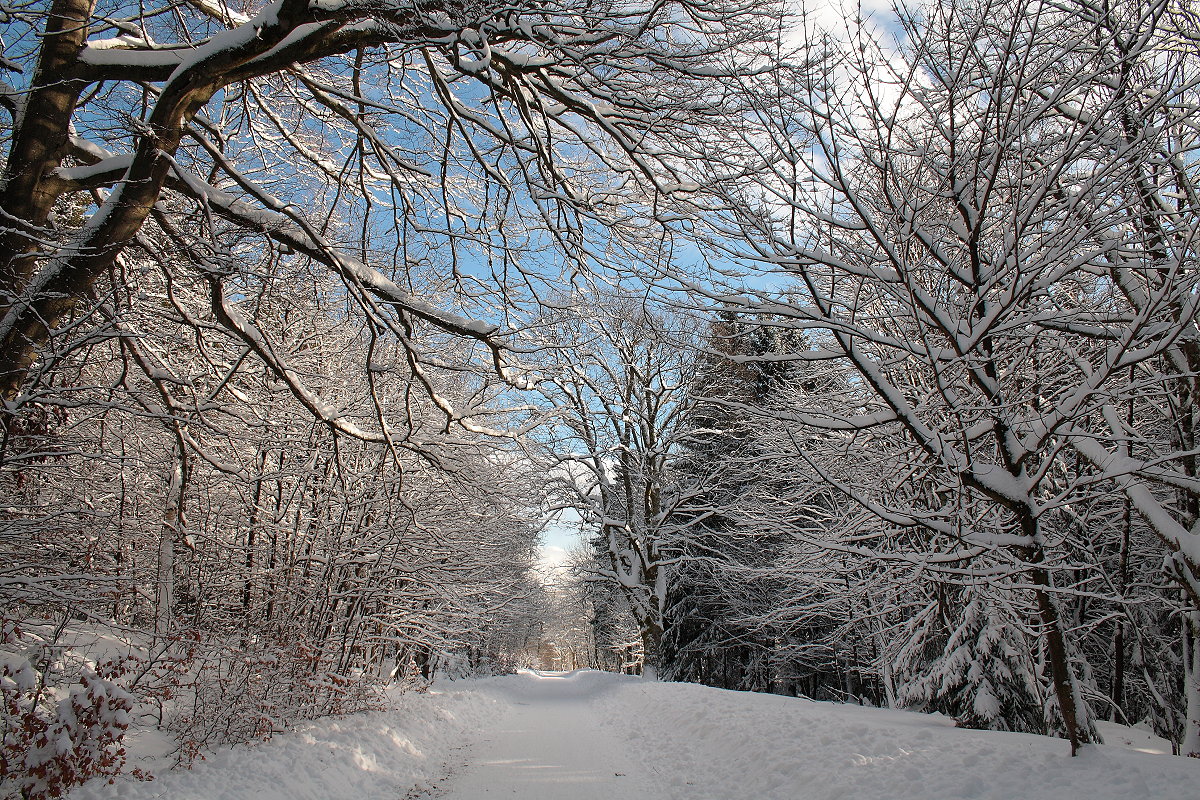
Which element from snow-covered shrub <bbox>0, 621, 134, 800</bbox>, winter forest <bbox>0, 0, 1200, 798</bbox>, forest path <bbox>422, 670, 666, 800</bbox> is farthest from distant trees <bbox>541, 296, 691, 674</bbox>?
snow-covered shrub <bbox>0, 621, 134, 800</bbox>

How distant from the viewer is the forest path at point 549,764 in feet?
20.7

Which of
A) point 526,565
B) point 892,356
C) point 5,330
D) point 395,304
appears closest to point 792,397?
point 892,356

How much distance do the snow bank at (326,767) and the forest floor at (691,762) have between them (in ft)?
0.07

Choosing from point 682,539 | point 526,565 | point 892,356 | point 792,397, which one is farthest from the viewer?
point 526,565

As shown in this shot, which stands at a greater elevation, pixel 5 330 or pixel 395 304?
pixel 395 304

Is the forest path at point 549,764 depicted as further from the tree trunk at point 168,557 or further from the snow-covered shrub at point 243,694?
the tree trunk at point 168,557

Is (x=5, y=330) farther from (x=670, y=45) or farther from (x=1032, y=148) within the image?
(x=1032, y=148)

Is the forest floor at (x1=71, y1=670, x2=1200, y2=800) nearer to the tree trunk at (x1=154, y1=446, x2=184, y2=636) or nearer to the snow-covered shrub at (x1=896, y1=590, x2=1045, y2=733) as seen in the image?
the snow-covered shrub at (x1=896, y1=590, x2=1045, y2=733)

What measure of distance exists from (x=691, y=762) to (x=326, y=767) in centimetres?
417

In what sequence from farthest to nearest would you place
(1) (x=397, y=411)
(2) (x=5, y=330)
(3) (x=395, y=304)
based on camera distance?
(1) (x=397, y=411)
(3) (x=395, y=304)
(2) (x=5, y=330)

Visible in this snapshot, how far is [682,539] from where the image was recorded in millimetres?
17500

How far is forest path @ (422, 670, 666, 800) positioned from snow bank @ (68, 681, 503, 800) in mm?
493

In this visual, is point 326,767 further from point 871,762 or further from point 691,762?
point 871,762

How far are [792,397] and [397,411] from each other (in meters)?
7.45
